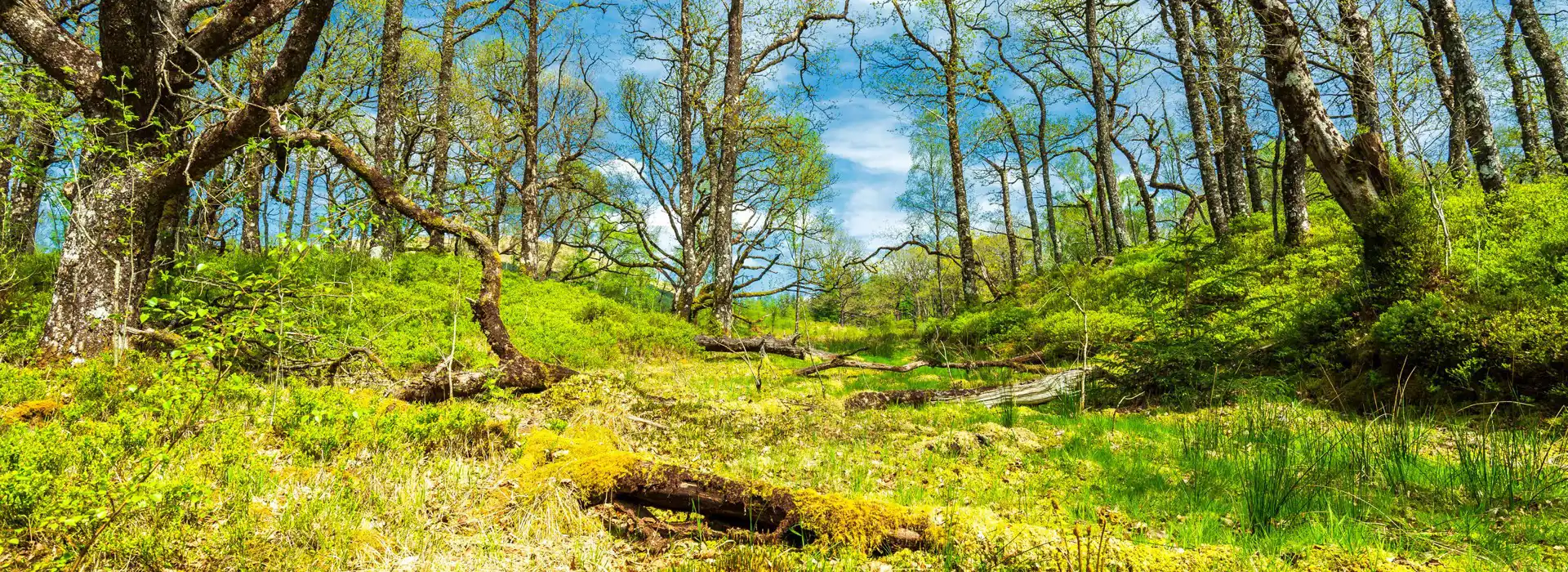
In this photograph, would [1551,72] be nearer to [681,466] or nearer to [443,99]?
[681,466]

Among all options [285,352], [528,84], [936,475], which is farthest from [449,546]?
[528,84]

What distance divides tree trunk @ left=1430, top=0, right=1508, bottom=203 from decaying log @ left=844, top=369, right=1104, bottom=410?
29.1 feet

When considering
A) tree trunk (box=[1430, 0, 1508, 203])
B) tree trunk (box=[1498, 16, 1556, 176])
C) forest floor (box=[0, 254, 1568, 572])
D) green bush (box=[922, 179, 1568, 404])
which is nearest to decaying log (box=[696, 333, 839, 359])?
green bush (box=[922, 179, 1568, 404])

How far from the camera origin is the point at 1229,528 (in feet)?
10.0

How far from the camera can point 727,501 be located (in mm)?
3096

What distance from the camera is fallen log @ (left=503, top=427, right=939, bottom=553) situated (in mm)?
2756

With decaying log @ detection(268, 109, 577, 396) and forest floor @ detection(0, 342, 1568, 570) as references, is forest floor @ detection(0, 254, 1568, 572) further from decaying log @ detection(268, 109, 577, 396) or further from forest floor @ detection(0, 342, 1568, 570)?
decaying log @ detection(268, 109, 577, 396)

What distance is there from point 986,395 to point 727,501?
200 inches

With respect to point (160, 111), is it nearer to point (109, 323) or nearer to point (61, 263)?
point (61, 263)

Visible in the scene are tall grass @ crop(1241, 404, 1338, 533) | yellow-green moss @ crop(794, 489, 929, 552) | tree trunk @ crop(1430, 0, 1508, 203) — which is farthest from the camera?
tree trunk @ crop(1430, 0, 1508, 203)

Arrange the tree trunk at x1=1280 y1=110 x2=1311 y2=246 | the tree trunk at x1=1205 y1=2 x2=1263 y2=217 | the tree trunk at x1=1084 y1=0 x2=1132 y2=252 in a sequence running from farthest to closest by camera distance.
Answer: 1. the tree trunk at x1=1084 y1=0 x2=1132 y2=252
2. the tree trunk at x1=1205 y1=2 x2=1263 y2=217
3. the tree trunk at x1=1280 y1=110 x2=1311 y2=246

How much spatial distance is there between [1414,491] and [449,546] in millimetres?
5401

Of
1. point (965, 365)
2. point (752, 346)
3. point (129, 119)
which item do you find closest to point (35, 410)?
point (129, 119)

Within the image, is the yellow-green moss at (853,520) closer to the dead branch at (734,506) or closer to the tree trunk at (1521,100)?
the dead branch at (734,506)
